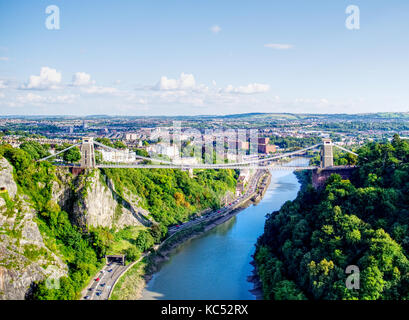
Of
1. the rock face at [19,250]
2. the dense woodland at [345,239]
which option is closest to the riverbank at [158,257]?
the rock face at [19,250]

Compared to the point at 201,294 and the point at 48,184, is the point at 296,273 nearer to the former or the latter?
the point at 201,294

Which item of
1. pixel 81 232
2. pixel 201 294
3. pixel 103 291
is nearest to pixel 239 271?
pixel 201 294

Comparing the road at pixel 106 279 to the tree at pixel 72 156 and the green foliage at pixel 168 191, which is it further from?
the tree at pixel 72 156

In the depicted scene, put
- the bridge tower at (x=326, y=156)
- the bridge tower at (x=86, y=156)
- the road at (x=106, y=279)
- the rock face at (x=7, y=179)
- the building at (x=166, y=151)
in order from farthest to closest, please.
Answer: the building at (x=166, y=151), the bridge tower at (x=326, y=156), the bridge tower at (x=86, y=156), the rock face at (x=7, y=179), the road at (x=106, y=279)

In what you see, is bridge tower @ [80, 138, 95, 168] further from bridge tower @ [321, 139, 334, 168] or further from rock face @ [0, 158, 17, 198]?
bridge tower @ [321, 139, 334, 168]

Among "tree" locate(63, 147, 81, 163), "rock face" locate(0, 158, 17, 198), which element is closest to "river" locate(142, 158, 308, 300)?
"rock face" locate(0, 158, 17, 198)

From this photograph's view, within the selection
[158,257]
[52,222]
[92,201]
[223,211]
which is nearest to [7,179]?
[52,222]
